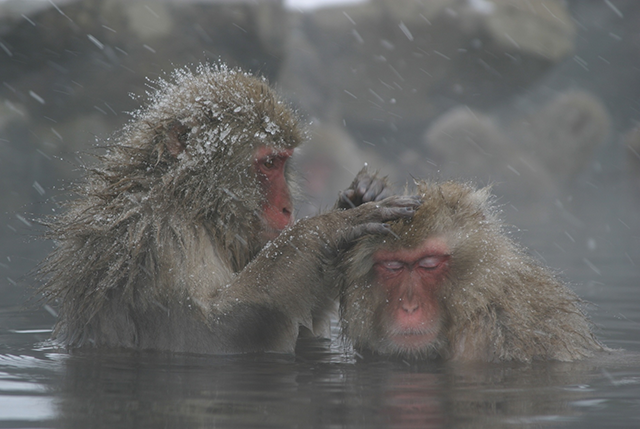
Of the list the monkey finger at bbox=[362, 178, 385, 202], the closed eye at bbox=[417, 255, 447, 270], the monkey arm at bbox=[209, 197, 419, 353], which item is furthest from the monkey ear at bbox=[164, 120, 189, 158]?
the closed eye at bbox=[417, 255, 447, 270]

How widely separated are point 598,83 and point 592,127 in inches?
91.7

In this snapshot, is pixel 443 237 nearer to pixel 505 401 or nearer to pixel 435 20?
pixel 505 401

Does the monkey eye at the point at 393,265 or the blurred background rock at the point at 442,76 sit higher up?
the blurred background rock at the point at 442,76

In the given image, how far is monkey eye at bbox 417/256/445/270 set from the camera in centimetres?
356

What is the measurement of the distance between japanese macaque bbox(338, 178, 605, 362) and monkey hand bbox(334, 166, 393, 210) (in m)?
0.27

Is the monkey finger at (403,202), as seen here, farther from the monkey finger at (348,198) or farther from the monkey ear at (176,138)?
the monkey ear at (176,138)

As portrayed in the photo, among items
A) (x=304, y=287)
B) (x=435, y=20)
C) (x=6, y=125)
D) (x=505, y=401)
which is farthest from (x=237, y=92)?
(x=435, y=20)

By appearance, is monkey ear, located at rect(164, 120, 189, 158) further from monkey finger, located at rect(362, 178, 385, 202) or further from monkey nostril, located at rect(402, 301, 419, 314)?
monkey nostril, located at rect(402, 301, 419, 314)

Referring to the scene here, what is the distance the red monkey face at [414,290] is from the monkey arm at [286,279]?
8.6 inches

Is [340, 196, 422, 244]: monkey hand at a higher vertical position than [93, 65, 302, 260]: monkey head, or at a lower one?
lower

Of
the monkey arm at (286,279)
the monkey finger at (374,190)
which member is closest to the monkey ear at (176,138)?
the monkey arm at (286,279)

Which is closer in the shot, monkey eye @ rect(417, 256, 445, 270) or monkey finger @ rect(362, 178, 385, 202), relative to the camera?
monkey eye @ rect(417, 256, 445, 270)

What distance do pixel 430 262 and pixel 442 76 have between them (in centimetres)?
1742

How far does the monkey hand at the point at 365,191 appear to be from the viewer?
3949mm
